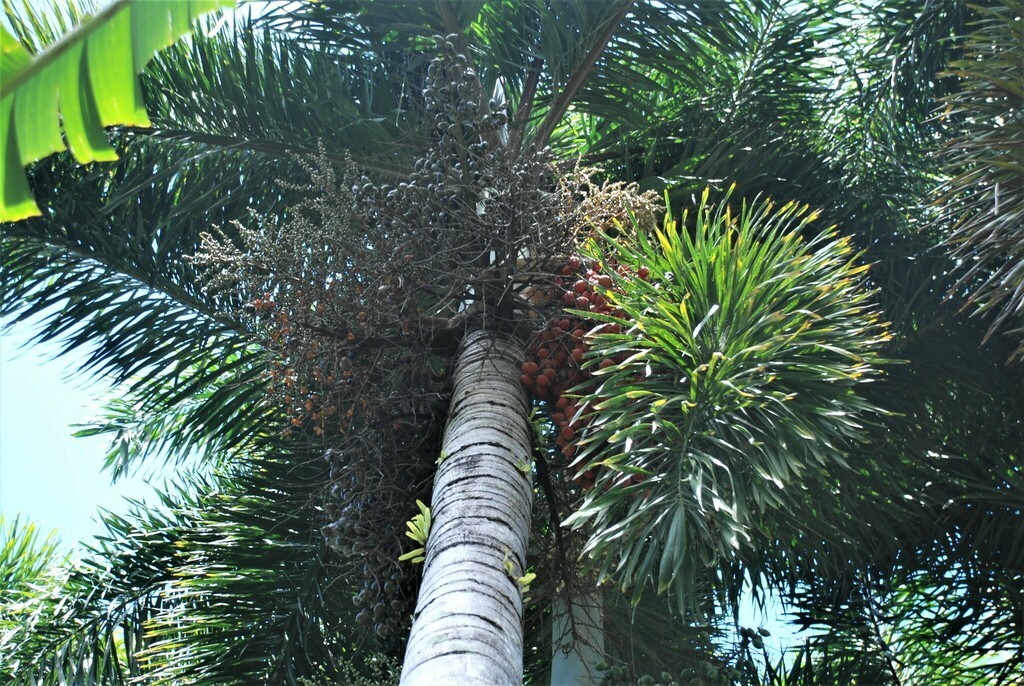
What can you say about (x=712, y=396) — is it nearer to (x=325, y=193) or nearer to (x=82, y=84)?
(x=82, y=84)

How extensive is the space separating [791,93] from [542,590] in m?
2.98

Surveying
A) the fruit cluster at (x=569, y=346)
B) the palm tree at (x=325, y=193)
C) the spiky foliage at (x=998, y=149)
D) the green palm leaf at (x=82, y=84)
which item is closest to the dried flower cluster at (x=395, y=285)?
the fruit cluster at (x=569, y=346)

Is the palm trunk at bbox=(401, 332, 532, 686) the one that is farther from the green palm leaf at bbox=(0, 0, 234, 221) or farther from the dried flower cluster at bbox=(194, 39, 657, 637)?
the green palm leaf at bbox=(0, 0, 234, 221)

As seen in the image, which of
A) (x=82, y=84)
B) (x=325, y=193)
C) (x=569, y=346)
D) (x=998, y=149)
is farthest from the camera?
(x=325, y=193)

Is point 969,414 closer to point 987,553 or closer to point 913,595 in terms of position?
point 987,553

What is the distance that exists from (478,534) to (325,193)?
1963mm

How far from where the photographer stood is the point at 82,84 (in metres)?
1.75

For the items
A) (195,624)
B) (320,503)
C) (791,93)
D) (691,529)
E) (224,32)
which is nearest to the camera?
(691,529)

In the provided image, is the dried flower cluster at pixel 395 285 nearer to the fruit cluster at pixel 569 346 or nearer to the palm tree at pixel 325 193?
the fruit cluster at pixel 569 346

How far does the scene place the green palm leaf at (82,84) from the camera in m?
1.72

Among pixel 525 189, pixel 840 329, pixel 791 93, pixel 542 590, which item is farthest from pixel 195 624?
pixel 791 93

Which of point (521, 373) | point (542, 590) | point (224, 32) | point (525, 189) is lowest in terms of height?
point (542, 590)

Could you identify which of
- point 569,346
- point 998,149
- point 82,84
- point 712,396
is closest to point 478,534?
point 712,396

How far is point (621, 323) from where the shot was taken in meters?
2.83
